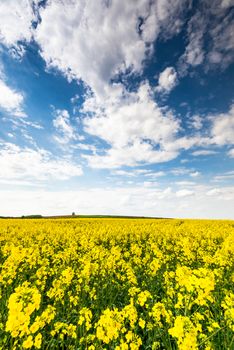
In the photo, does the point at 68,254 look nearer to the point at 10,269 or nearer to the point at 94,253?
the point at 94,253

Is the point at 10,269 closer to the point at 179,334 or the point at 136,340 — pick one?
the point at 136,340

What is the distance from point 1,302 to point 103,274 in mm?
2285

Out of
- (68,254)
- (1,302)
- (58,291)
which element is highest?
(68,254)

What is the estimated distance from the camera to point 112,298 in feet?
19.7

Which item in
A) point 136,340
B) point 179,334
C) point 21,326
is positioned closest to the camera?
point 21,326

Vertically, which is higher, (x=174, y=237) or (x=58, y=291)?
(x=174, y=237)

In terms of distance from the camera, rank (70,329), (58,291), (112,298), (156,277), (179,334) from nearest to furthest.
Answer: (179,334), (70,329), (58,291), (112,298), (156,277)

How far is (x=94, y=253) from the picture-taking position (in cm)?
773

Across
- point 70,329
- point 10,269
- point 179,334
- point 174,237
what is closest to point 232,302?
point 179,334

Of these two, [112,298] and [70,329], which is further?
[112,298]

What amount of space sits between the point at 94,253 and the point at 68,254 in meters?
0.85

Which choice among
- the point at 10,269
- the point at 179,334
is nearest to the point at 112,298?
the point at 10,269

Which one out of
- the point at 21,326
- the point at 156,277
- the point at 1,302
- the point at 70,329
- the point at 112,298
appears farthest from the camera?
the point at 156,277

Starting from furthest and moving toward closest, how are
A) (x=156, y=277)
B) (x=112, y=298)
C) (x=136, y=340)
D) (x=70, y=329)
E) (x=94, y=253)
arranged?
(x=94, y=253) < (x=156, y=277) < (x=112, y=298) < (x=70, y=329) < (x=136, y=340)
